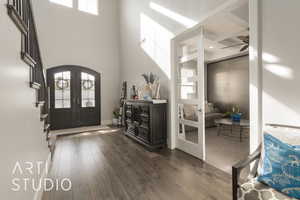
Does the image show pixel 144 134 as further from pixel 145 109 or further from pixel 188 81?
pixel 188 81

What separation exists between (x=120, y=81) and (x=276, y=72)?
5.94 metres

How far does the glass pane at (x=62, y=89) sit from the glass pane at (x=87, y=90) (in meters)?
0.52

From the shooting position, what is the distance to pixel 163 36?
3.50 m

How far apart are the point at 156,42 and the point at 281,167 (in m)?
3.49

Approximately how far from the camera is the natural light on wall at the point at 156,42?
11.1ft

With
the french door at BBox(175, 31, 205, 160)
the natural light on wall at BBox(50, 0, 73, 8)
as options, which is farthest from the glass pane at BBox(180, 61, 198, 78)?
the natural light on wall at BBox(50, 0, 73, 8)

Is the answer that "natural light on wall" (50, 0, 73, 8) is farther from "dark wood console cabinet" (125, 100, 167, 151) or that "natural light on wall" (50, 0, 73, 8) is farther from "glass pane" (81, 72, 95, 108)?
"dark wood console cabinet" (125, 100, 167, 151)

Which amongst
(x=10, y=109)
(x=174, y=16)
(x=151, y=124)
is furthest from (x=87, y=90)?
(x=10, y=109)

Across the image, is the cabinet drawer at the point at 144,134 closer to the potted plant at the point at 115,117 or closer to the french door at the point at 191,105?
the french door at the point at 191,105

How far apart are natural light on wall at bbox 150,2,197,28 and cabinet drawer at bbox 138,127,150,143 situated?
2.39 meters

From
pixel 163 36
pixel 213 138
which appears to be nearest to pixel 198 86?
pixel 163 36

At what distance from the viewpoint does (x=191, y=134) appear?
9.90 feet

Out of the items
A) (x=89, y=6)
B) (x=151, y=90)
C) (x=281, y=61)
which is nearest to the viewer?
(x=281, y=61)

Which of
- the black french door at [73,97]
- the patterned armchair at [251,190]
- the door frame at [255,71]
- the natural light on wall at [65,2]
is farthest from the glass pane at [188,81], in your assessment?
the natural light on wall at [65,2]
